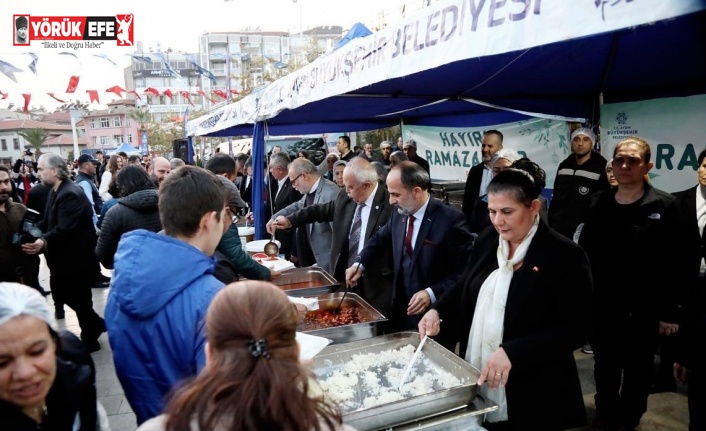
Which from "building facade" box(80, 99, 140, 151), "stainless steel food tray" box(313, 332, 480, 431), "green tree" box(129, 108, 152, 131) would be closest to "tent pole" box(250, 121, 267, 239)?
"stainless steel food tray" box(313, 332, 480, 431)

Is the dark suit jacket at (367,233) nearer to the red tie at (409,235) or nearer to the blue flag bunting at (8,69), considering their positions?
the red tie at (409,235)

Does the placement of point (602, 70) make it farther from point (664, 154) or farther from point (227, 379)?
point (227, 379)

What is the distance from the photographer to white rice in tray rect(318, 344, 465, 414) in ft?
5.41

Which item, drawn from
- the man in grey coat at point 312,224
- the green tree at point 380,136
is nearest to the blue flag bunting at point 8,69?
the man in grey coat at point 312,224

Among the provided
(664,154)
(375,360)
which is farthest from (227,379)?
(664,154)

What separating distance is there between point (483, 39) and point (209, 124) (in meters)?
6.84

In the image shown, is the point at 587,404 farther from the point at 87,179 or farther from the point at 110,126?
the point at 110,126

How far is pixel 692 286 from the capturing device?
244 centimetres

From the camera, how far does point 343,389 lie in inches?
67.7

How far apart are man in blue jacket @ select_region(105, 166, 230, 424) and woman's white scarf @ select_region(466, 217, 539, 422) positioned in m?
1.08

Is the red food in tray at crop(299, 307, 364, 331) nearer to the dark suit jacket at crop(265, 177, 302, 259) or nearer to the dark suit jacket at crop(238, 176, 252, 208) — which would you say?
the dark suit jacket at crop(265, 177, 302, 259)

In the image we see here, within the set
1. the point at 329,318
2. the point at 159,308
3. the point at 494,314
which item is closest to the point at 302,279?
the point at 329,318

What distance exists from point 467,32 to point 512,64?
1.66 meters

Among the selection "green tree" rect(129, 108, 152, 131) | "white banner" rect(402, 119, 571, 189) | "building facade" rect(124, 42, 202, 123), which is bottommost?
"white banner" rect(402, 119, 571, 189)
